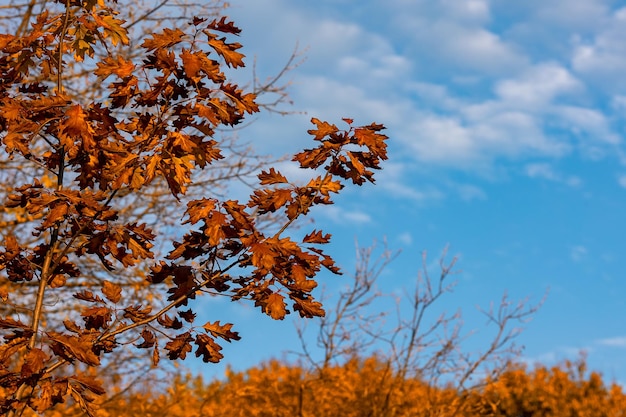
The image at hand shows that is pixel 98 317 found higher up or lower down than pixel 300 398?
lower down

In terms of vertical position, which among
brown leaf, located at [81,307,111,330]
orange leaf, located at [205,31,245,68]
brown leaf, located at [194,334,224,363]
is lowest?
brown leaf, located at [194,334,224,363]

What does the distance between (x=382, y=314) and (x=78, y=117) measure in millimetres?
6145

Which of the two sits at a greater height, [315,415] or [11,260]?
[315,415]

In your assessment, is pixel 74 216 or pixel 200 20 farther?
pixel 74 216

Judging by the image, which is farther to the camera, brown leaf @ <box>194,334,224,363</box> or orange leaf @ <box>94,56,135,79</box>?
brown leaf @ <box>194,334,224,363</box>

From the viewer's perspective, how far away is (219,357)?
12.6 ft

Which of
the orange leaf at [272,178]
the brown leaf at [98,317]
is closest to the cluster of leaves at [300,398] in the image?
the brown leaf at [98,317]

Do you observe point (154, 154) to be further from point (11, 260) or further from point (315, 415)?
point (315, 415)

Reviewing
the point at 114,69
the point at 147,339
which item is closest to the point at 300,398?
the point at 147,339

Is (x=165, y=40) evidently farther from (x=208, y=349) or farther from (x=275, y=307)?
(x=208, y=349)

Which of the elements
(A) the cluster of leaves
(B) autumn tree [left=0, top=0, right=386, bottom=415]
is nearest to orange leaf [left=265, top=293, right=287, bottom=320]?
(B) autumn tree [left=0, top=0, right=386, bottom=415]

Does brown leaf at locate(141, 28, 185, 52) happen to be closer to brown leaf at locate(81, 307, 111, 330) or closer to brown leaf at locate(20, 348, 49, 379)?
brown leaf at locate(81, 307, 111, 330)

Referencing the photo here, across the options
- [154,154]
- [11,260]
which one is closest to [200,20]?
[154,154]

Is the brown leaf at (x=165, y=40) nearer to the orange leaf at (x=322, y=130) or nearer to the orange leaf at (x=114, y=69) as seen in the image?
the orange leaf at (x=114, y=69)
